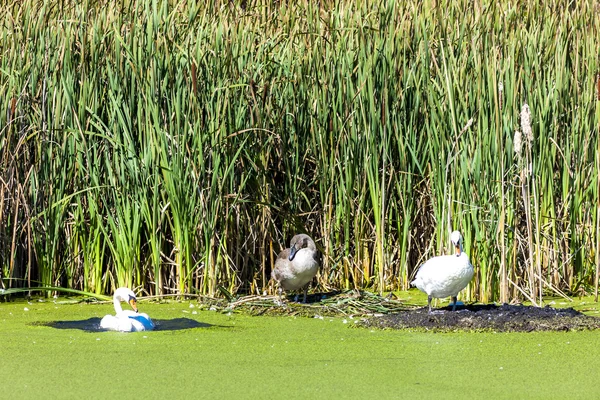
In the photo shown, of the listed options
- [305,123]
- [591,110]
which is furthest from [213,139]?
[591,110]

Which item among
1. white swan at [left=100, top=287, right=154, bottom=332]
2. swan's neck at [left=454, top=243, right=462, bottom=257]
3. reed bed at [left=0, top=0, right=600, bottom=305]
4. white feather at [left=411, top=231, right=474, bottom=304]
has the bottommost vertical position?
white swan at [left=100, top=287, right=154, bottom=332]

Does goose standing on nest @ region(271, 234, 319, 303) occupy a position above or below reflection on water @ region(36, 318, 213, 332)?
above

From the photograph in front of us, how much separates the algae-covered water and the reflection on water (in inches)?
0.4

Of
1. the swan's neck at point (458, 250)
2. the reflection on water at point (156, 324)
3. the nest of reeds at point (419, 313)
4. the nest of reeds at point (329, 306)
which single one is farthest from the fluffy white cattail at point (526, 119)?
the reflection on water at point (156, 324)

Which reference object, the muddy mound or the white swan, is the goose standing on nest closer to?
the muddy mound

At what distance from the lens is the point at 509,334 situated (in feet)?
15.7

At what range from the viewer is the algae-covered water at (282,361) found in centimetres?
363

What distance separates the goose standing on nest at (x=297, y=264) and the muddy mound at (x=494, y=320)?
23.5 inches

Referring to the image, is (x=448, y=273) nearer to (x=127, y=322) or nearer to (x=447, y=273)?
(x=447, y=273)

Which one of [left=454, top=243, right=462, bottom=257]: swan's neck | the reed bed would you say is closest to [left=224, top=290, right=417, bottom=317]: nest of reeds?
the reed bed

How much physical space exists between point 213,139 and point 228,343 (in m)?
1.67

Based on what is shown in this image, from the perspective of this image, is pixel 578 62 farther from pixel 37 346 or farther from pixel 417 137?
pixel 37 346

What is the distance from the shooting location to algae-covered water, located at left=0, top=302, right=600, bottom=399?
Answer: 143 inches

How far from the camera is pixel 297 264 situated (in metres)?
5.57
